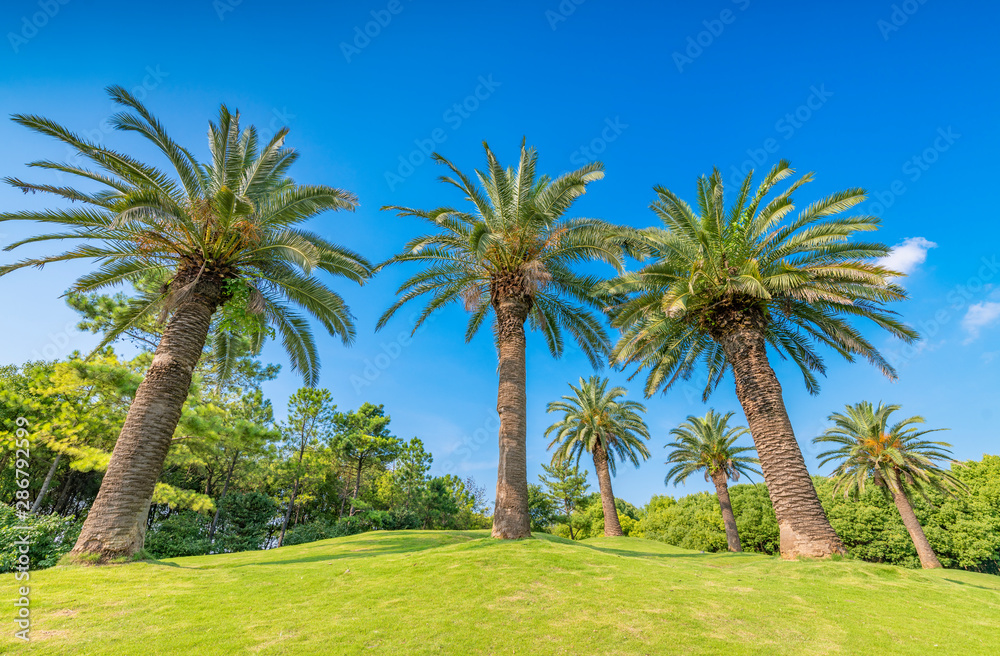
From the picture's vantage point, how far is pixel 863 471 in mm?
27078

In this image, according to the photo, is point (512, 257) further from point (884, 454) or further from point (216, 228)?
point (884, 454)

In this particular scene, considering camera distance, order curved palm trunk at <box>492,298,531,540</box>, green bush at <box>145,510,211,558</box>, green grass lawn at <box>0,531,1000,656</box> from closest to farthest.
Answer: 1. green grass lawn at <box>0,531,1000,656</box>
2. curved palm trunk at <box>492,298,531,540</box>
3. green bush at <box>145,510,211,558</box>

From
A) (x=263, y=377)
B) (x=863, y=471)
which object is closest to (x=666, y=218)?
(x=863, y=471)

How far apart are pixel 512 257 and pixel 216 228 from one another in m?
8.85

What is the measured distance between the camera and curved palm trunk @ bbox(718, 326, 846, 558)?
38.2 ft

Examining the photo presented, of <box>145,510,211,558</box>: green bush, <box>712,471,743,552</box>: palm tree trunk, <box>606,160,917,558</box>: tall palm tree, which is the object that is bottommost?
<box>145,510,211,558</box>: green bush

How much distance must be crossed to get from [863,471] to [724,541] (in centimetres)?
1684

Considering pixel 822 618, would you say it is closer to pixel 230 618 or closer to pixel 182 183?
pixel 230 618

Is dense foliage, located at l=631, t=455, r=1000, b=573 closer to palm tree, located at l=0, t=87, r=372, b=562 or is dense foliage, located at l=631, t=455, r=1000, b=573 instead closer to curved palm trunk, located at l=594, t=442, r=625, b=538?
curved palm trunk, located at l=594, t=442, r=625, b=538

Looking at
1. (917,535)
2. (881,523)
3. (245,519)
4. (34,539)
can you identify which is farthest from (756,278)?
(881,523)

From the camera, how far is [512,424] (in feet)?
44.4

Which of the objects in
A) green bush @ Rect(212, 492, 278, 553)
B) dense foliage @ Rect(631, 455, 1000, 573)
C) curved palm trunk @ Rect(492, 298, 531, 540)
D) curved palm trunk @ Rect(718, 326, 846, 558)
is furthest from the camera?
dense foliage @ Rect(631, 455, 1000, 573)

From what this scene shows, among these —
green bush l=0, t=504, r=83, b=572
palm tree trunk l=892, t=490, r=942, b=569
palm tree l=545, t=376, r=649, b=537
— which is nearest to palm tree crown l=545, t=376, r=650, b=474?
palm tree l=545, t=376, r=649, b=537

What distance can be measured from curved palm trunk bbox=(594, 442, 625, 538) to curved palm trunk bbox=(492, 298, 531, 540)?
2004 cm
